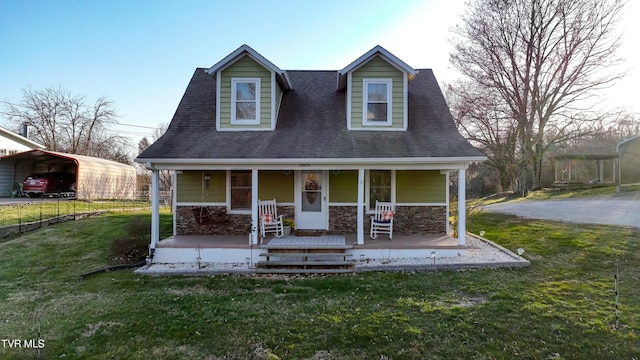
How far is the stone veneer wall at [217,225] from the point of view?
9.48 m

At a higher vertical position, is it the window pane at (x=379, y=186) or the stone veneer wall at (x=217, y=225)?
the window pane at (x=379, y=186)

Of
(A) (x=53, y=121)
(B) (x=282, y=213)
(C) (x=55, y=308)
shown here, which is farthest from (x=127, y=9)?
(A) (x=53, y=121)

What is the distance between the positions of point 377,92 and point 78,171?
17551mm

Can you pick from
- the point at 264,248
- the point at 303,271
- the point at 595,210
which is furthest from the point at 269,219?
the point at 595,210

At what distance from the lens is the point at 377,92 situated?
922cm

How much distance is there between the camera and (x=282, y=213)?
9492 millimetres

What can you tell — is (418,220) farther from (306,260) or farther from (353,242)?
(306,260)

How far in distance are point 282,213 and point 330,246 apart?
7.89 ft

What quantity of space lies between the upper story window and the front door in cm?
215

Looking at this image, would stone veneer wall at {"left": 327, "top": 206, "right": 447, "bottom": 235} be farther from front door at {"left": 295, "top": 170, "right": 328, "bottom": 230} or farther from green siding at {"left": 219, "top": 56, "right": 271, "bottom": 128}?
green siding at {"left": 219, "top": 56, "right": 271, "bottom": 128}

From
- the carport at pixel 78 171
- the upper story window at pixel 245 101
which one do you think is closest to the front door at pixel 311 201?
the upper story window at pixel 245 101

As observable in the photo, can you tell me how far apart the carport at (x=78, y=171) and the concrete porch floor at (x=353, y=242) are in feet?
43.1

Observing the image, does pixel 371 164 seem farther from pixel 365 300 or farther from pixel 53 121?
pixel 53 121

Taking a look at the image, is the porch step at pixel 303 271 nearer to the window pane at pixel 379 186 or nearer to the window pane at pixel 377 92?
the window pane at pixel 379 186
